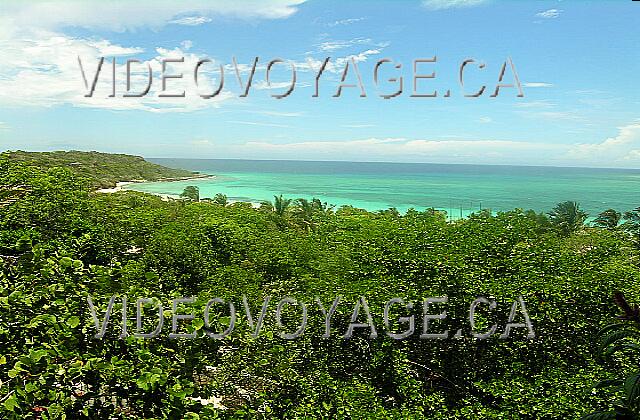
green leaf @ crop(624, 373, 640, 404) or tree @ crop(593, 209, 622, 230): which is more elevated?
green leaf @ crop(624, 373, 640, 404)

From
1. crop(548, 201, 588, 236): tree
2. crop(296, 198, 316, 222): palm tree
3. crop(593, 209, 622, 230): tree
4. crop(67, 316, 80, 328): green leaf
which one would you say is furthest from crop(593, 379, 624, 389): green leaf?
crop(296, 198, 316, 222): palm tree

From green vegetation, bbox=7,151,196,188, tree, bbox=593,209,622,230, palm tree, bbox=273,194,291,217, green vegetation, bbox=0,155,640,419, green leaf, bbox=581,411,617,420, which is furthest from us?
green vegetation, bbox=7,151,196,188

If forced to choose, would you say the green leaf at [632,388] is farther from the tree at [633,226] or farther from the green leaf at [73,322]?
the tree at [633,226]

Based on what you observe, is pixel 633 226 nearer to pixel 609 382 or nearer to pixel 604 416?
pixel 609 382

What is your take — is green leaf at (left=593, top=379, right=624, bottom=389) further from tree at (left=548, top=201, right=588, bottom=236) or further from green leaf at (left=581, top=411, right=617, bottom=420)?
tree at (left=548, top=201, right=588, bottom=236)

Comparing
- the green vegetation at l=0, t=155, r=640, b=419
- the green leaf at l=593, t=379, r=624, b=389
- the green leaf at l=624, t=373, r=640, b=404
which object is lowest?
the green vegetation at l=0, t=155, r=640, b=419

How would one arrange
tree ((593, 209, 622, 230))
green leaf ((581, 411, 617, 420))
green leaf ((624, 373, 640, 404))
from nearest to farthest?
1. green leaf ((624, 373, 640, 404))
2. green leaf ((581, 411, 617, 420))
3. tree ((593, 209, 622, 230))

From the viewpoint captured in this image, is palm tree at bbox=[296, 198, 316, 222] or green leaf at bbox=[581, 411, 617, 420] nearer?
green leaf at bbox=[581, 411, 617, 420]

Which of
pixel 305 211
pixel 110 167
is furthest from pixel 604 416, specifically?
pixel 110 167

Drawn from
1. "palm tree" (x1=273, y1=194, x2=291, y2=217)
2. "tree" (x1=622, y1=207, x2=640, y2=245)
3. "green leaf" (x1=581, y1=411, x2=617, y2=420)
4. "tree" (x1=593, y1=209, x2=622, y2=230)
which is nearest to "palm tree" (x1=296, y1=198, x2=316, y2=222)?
"palm tree" (x1=273, y1=194, x2=291, y2=217)

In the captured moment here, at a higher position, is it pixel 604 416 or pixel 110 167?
pixel 110 167
